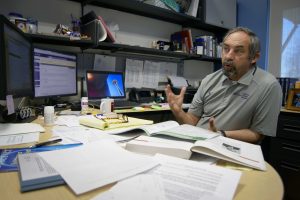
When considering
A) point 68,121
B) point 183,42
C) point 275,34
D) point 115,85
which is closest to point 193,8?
point 183,42

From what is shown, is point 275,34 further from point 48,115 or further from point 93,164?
point 93,164

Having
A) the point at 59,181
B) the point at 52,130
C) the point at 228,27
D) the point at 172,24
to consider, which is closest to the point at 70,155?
the point at 59,181

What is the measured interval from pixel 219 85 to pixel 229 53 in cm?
22

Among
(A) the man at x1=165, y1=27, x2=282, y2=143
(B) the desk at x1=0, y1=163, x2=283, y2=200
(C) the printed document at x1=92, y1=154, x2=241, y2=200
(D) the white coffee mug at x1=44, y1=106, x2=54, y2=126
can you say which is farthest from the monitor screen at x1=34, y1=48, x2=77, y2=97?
(C) the printed document at x1=92, y1=154, x2=241, y2=200

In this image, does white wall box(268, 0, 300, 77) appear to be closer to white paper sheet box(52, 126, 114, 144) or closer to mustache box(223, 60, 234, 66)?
mustache box(223, 60, 234, 66)

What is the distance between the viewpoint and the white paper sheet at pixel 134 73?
2.57 m

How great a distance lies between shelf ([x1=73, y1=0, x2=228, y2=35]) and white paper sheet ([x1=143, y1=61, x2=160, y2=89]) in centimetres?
53

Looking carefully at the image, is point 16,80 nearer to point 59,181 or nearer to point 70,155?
point 70,155

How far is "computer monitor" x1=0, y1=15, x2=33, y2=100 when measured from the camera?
3.05ft

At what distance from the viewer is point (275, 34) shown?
305 centimetres

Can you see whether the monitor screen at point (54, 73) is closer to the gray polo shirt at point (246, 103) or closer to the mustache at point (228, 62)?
the gray polo shirt at point (246, 103)

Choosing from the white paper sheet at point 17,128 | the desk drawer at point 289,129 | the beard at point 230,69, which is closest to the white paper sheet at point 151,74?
the beard at point 230,69

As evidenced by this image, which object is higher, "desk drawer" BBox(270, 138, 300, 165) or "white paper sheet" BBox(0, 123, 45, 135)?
"white paper sheet" BBox(0, 123, 45, 135)

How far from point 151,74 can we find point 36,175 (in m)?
2.29
